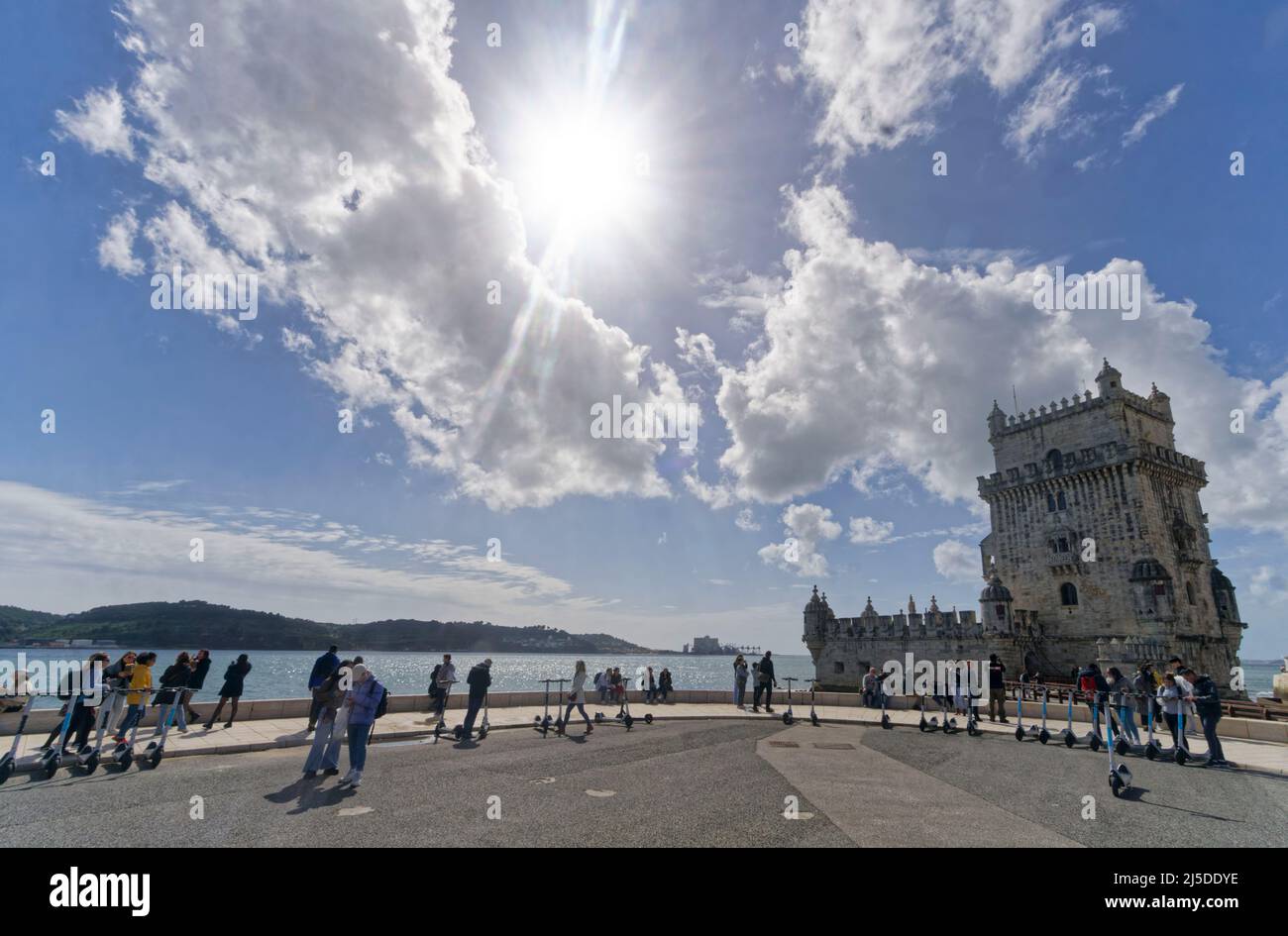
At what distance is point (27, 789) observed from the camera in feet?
26.8

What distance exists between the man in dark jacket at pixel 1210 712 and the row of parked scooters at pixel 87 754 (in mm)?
20239

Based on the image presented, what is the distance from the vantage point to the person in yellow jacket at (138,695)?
10.1m

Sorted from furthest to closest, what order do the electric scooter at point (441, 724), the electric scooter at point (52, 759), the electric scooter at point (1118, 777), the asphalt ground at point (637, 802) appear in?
the electric scooter at point (441, 724)
the electric scooter at point (1118, 777)
the electric scooter at point (52, 759)
the asphalt ground at point (637, 802)

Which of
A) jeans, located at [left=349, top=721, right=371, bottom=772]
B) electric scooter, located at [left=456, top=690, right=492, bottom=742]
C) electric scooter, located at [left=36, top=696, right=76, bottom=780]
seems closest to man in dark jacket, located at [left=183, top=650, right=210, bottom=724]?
electric scooter, located at [left=36, top=696, right=76, bottom=780]

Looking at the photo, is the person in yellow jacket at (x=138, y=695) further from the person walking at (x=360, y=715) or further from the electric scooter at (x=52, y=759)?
the person walking at (x=360, y=715)

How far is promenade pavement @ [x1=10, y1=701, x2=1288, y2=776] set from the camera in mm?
11773

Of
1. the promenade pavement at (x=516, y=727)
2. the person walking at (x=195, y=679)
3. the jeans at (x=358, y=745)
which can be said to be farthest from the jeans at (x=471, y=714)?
the person walking at (x=195, y=679)

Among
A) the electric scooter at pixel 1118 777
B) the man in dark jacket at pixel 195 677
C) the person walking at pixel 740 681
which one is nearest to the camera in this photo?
the electric scooter at pixel 1118 777

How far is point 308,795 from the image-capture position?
826 cm

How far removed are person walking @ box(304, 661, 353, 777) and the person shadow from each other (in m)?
0.43

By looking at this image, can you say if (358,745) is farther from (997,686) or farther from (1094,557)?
(1094,557)

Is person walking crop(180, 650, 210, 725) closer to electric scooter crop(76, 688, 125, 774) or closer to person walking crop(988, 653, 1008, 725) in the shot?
electric scooter crop(76, 688, 125, 774)
